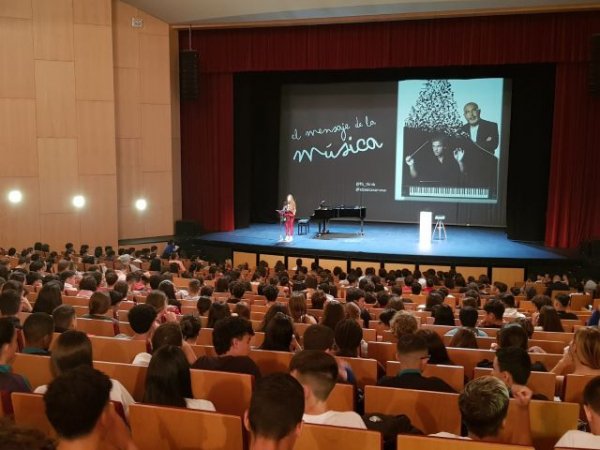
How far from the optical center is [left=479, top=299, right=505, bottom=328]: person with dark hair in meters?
6.59

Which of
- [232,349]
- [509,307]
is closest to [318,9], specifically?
[509,307]

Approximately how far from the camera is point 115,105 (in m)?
16.6

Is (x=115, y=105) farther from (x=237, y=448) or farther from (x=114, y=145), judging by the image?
(x=237, y=448)

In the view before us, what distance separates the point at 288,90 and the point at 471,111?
584 centimetres

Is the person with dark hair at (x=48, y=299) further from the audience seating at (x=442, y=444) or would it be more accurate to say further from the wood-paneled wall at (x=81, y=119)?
the wood-paneled wall at (x=81, y=119)

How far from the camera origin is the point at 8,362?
4105mm

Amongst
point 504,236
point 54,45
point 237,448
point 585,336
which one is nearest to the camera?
point 237,448

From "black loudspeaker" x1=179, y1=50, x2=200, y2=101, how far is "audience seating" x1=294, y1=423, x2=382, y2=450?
15.5 m

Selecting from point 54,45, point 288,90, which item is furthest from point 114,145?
point 288,90

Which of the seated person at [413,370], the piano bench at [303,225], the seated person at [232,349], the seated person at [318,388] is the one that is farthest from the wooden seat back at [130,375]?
the piano bench at [303,225]

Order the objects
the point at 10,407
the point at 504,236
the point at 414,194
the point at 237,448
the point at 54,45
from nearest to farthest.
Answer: the point at 237,448 → the point at 10,407 → the point at 54,45 → the point at 504,236 → the point at 414,194

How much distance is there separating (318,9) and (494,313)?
418 inches

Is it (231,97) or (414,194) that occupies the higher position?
(231,97)

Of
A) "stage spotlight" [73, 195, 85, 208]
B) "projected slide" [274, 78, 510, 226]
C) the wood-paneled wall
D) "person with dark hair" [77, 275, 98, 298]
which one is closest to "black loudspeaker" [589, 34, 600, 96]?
"projected slide" [274, 78, 510, 226]
